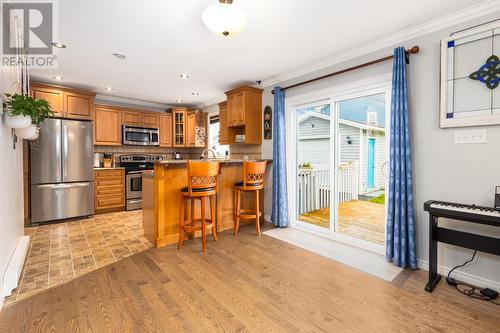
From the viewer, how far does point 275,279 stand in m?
2.29

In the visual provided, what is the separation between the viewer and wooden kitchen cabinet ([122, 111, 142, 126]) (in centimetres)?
525

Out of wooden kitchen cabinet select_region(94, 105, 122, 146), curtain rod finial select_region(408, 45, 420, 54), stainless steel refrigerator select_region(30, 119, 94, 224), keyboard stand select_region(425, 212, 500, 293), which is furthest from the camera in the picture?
wooden kitchen cabinet select_region(94, 105, 122, 146)

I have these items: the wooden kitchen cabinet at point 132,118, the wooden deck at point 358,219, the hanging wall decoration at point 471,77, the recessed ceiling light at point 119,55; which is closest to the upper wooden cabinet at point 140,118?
the wooden kitchen cabinet at point 132,118

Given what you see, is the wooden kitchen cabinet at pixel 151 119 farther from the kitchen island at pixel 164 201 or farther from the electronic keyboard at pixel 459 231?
the electronic keyboard at pixel 459 231

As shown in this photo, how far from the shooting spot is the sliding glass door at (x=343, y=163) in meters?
3.15

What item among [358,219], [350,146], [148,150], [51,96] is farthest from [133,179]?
[358,219]

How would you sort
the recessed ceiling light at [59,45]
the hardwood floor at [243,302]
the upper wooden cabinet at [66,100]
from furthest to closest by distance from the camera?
the upper wooden cabinet at [66,100] → the recessed ceiling light at [59,45] → the hardwood floor at [243,302]

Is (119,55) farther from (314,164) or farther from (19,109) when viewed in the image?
(314,164)

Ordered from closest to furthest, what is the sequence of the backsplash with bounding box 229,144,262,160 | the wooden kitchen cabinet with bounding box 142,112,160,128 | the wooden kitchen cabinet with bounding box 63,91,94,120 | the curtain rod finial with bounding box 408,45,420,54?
1. the curtain rod finial with bounding box 408,45,420,54
2. the wooden kitchen cabinet with bounding box 63,91,94,120
3. the backsplash with bounding box 229,144,262,160
4. the wooden kitchen cabinet with bounding box 142,112,160,128

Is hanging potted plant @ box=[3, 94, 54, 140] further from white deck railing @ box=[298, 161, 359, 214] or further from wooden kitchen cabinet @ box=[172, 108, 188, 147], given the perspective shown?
wooden kitchen cabinet @ box=[172, 108, 188, 147]

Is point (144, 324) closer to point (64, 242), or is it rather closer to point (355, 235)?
point (64, 242)

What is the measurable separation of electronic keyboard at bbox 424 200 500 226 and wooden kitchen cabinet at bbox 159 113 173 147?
17.6 feet

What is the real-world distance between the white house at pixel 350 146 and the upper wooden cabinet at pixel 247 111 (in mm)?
796

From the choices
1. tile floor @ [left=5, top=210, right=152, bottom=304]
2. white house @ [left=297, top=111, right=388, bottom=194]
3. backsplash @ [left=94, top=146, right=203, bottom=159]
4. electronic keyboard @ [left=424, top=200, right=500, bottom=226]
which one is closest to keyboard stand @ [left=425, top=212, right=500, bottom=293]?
electronic keyboard @ [left=424, top=200, right=500, bottom=226]
